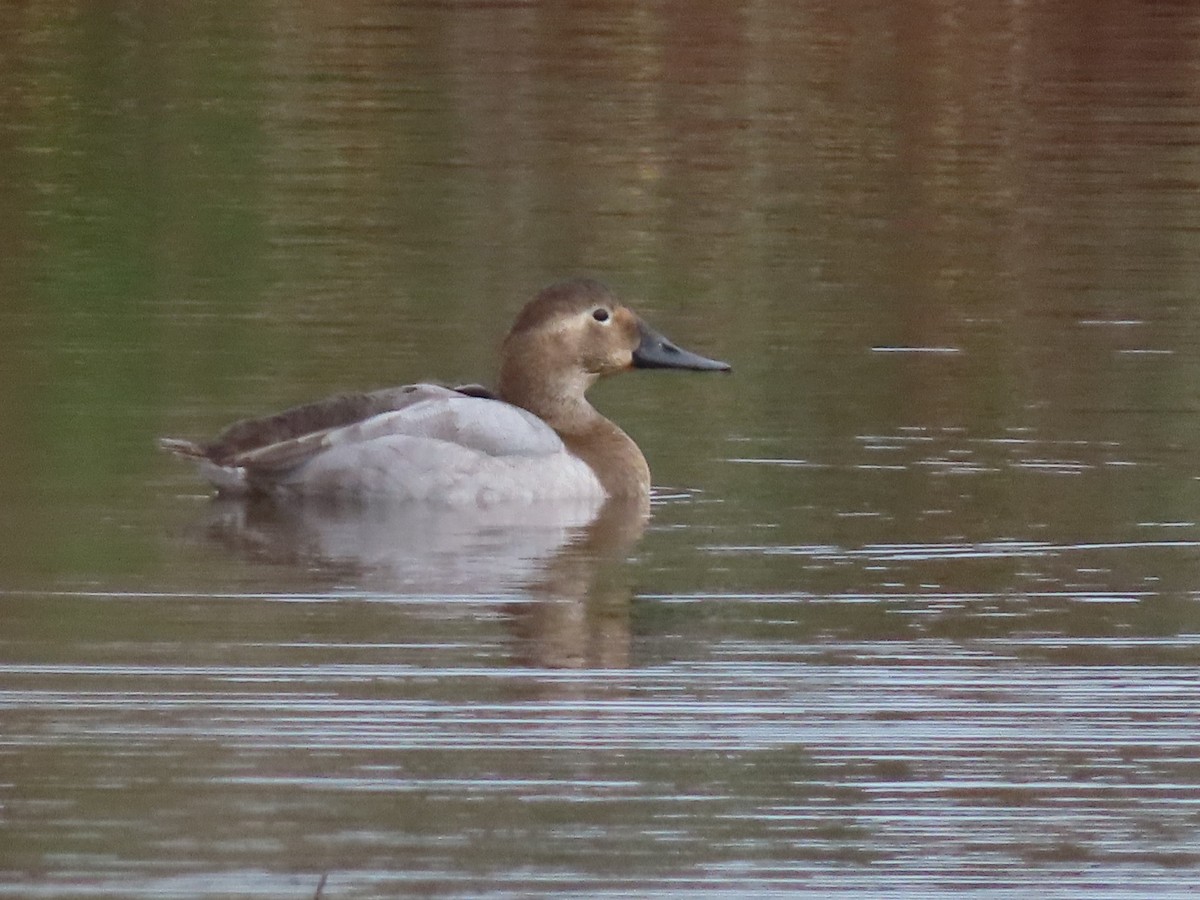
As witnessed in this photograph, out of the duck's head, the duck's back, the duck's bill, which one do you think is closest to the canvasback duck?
the duck's back

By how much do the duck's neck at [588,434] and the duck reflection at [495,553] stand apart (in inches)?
3.4

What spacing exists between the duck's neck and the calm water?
0.24 m

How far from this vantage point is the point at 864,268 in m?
16.8

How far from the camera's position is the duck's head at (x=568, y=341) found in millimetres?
12109

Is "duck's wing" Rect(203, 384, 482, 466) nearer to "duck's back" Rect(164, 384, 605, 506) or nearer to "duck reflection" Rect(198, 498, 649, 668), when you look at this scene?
"duck's back" Rect(164, 384, 605, 506)

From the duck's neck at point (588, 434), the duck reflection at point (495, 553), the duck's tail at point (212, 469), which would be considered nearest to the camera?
the duck reflection at point (495, 553)

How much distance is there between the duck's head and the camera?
12.1 m

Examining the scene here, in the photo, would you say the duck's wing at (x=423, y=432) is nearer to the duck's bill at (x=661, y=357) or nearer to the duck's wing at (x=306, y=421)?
the duck's wing at (x=306, y=421)

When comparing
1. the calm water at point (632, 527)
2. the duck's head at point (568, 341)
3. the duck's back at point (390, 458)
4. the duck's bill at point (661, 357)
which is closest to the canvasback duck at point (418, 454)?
the duck's back at point (390, 458)

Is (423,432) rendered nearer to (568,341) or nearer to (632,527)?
(632,527)

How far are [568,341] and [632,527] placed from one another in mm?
1261

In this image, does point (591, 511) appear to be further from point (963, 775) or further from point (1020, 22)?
point (1020, 22)

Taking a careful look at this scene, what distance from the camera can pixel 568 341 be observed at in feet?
39.8

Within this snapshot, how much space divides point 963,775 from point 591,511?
3.88 m
